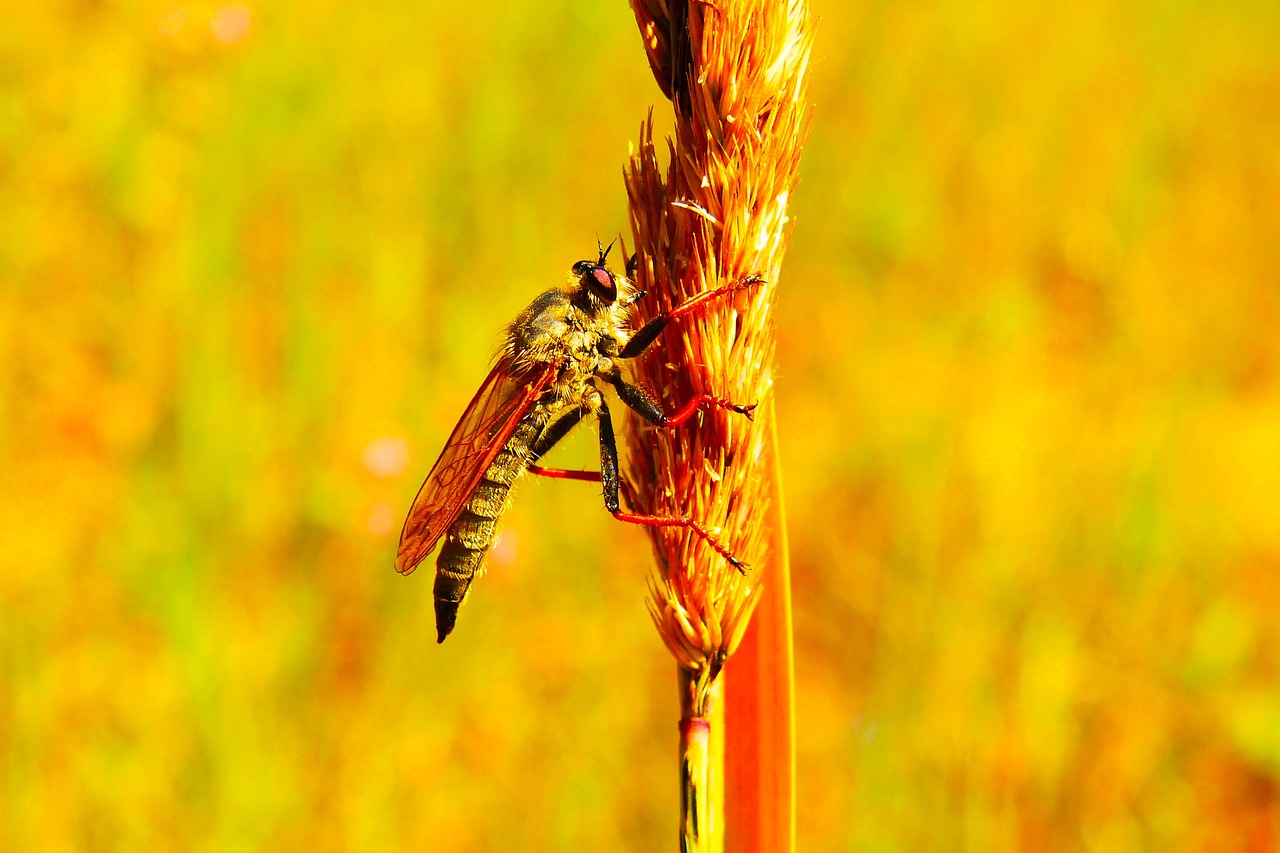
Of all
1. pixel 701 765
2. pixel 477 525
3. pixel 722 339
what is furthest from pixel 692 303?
pixel 477 525

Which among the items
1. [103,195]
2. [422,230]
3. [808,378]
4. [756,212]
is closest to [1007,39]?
[808,378]

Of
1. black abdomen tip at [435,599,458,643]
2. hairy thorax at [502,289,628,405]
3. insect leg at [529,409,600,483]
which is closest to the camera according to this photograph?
black abdomen tip at [435,599,458,643]

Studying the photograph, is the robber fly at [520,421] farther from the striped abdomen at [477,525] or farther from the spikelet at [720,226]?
the spikelet at [720,226]

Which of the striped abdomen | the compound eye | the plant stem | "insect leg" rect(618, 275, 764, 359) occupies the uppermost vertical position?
the compound eye

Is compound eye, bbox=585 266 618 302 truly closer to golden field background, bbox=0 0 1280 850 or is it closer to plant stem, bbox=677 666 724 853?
golden field background, bbox=0 0 1280 850

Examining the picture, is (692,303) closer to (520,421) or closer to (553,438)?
(520,421)

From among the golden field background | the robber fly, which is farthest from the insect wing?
the golden field background
